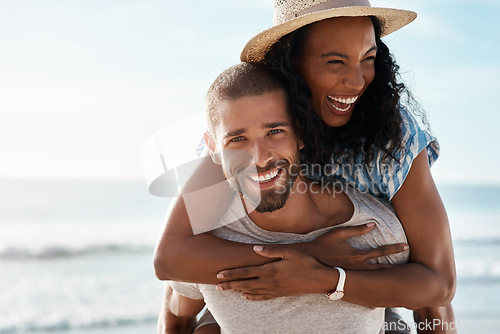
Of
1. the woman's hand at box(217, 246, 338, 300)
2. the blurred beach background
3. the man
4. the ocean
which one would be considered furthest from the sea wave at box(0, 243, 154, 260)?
the woman's hand at box(217, 246, 338, 300)

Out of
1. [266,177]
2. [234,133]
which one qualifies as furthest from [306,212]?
[234,133]

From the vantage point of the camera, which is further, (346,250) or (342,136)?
(342,136)

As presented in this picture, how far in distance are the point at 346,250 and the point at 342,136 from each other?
1.76 feet

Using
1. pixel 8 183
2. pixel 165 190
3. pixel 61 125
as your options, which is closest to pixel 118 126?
pixel 61 125

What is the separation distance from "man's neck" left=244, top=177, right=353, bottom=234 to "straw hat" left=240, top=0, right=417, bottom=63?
0.61 m

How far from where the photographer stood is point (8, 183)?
21703mm

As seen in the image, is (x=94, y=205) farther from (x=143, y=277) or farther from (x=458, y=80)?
(x=458, y=80)

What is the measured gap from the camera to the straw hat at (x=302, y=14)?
2611mm

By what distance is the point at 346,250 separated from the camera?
257 cm

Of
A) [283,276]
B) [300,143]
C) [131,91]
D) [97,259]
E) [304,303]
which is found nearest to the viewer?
[283,276]

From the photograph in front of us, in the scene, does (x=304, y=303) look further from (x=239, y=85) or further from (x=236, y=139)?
(x=239, y=85)

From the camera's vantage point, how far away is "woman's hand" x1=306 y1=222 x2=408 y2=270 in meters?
2.54

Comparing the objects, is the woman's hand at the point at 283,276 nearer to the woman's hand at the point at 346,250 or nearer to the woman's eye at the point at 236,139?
the woman's hand at the point at 346,250

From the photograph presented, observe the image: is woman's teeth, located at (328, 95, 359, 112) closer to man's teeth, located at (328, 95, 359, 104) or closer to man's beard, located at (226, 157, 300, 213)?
man's teeth, located at (328, 95, 359, 104)
